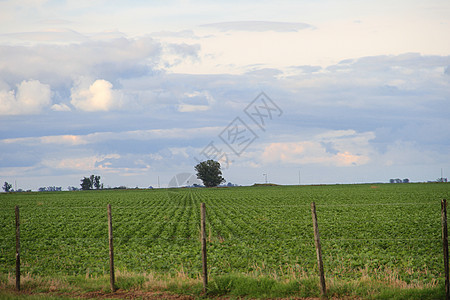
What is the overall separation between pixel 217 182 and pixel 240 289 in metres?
147

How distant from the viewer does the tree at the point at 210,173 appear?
511ft

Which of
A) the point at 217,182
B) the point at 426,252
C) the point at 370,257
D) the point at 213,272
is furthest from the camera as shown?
the point at 217,182

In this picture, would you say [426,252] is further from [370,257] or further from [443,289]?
[443,289]

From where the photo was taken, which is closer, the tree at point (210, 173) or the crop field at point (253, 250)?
the crop field at point (253, 250)

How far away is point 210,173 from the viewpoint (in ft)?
513

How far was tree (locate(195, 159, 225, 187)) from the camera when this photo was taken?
156 meters

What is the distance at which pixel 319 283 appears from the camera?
28.6 ft

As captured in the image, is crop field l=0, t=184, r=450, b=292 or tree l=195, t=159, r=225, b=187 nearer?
crop field l=0, t=184, r=450, b=292

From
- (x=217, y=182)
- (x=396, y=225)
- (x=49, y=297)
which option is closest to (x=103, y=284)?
(x=49, y=297)

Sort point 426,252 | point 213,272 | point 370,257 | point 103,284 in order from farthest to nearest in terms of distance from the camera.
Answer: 1. point 426,252
2. point 370,257
3. point 213,272
4. point 103,284

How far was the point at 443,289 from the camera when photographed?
8.06 m

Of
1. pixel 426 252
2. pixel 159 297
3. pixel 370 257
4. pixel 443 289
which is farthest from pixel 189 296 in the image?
pixel 426 252

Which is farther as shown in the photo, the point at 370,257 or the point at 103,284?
the point at 370,257

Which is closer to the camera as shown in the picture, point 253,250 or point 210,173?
point 253,250
